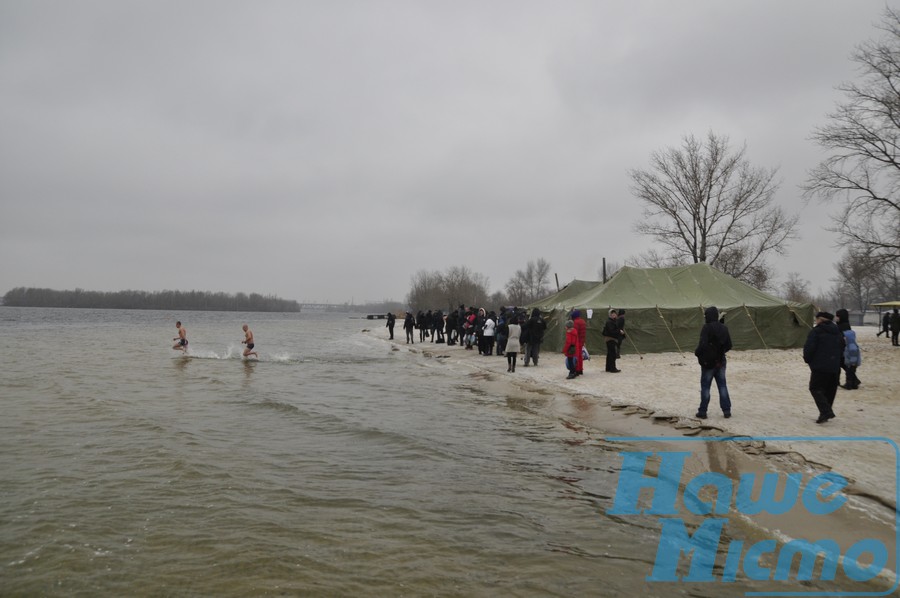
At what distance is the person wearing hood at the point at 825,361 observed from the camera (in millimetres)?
8164

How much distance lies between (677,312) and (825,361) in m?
13.0

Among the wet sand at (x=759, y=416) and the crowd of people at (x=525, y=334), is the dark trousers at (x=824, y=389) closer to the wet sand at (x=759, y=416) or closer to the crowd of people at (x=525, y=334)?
the wet sand at (x=759, y=416)

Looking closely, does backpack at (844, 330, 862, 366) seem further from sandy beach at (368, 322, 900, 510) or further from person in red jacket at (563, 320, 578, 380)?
person in red jacket at (563, 320, 578, 380)

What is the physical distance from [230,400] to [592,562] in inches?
427

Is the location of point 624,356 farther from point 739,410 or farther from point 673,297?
point 739,410

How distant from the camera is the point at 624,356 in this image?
19969 millimetres

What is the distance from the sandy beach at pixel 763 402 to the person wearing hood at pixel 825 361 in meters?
0.35

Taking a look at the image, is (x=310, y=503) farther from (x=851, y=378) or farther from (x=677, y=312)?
(x=677, y=312)

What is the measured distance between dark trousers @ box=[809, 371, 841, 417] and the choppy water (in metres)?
3.54

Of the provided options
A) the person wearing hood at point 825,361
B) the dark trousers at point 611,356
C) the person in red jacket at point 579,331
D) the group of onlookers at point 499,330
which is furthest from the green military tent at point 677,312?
the person wearing hood at point 825,361

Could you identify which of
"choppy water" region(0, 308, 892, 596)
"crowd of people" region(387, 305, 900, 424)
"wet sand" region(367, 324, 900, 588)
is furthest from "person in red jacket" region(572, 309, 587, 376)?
"choppy water" region(0, 308, 892, 596)

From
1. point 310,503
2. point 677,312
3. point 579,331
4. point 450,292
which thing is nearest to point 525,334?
point 579,331

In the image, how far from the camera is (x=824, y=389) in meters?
8.32

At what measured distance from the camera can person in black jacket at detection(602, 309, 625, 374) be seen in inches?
602
